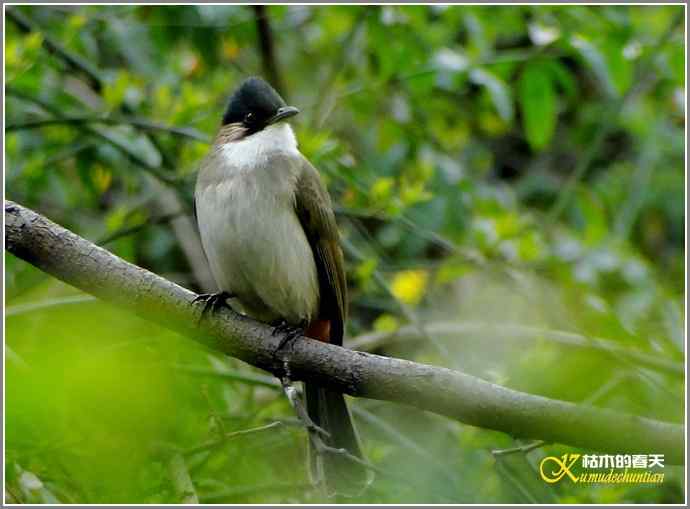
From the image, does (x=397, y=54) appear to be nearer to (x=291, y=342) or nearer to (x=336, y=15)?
(x=336, y=15)

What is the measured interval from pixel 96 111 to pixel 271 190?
133 centimetres

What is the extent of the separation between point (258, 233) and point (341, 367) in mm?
823

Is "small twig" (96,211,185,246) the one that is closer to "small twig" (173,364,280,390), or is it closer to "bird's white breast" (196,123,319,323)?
"bird's white breast" (196,123,319,323)

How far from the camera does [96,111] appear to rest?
4.48m

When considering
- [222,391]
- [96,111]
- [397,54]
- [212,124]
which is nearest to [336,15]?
[397,54]

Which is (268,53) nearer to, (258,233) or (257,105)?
(257,105)

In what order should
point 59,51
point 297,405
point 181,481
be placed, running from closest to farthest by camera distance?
point 297,405 → point 181,481 → point 59,51

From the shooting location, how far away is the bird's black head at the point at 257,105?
12.6 ft

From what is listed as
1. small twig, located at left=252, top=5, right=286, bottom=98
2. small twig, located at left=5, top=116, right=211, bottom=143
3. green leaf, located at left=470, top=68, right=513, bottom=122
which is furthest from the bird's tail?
small twig, located at left=252, top=5, right=286, bottom=98

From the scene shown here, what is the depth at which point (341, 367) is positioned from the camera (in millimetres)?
2871

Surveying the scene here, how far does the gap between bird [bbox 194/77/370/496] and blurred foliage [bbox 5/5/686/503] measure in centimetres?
20

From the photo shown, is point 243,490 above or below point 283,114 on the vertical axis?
below

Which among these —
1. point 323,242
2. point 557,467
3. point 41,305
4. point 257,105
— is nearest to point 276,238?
point 323,242

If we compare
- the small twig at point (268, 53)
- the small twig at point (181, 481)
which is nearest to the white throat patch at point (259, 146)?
the small twig at point (181, 481)
